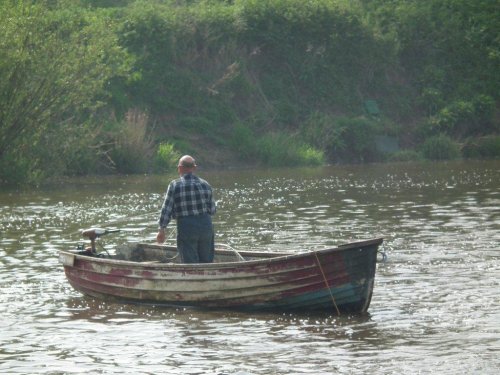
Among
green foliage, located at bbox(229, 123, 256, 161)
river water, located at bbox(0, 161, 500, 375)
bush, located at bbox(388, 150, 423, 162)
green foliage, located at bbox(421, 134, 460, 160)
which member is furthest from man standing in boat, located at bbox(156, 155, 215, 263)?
green foliage, located at bbox(421, 134, 460, 160)

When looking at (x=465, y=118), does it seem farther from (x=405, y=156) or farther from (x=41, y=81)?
(x=41, y=81)

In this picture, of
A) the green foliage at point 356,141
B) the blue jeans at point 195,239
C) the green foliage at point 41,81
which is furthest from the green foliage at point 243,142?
the blue jeans at point 195,239

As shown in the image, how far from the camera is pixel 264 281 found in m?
16.3

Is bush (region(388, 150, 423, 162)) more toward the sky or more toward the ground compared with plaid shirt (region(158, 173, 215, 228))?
more toward the ground

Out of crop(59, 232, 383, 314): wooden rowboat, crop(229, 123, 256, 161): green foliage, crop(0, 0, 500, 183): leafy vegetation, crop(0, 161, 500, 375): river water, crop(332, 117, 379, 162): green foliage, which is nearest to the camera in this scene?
crop(0, 161, 500, 375): river water

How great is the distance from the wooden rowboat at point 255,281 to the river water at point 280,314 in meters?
0.19

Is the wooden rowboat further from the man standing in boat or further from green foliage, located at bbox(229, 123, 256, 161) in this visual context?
green foliage, located at bbox(229, 123, 256, 161)

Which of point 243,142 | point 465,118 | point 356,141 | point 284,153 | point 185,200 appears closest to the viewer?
point 185,200

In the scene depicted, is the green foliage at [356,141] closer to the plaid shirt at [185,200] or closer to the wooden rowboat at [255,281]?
the wooden rowboat at [255,281]

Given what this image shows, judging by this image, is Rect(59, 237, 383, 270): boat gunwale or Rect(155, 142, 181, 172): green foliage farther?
Rect(155, 142, 181, 172): green foliage

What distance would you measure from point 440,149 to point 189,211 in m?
34.5

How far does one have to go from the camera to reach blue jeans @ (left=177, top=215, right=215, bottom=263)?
1703 cm

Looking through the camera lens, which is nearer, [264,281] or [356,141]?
[264,281]

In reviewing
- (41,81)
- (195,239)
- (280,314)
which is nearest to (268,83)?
(41,81)
